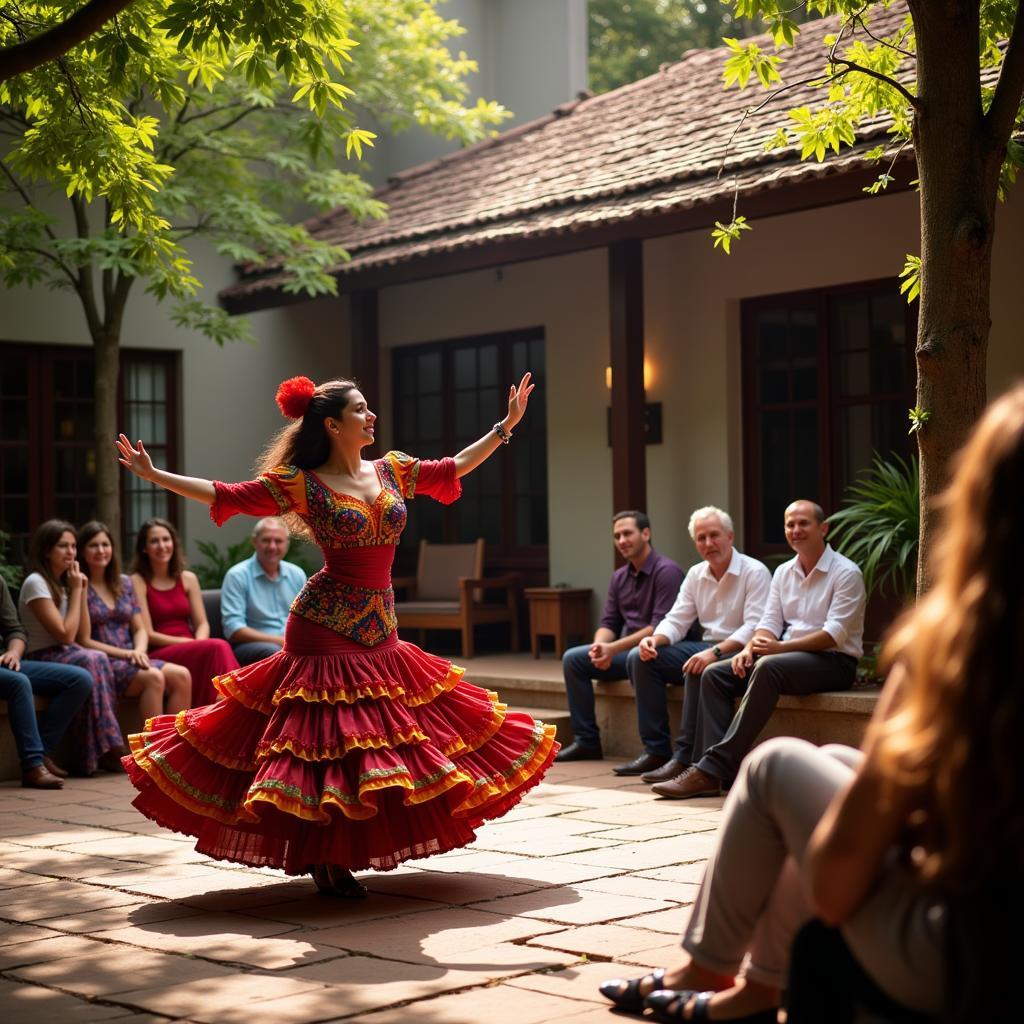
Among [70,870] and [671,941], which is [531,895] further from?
[70,870]

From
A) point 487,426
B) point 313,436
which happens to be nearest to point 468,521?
point 487,426

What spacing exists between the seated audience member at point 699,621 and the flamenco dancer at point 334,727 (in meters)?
2.63

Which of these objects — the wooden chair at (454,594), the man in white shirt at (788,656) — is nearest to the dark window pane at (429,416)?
the wooden chair at (454,594)

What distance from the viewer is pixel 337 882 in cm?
523

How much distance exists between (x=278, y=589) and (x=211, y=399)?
4326mm

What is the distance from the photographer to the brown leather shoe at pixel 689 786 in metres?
7.30

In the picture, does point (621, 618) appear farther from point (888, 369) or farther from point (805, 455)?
point (888, 369)

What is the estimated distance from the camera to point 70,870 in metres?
5.82

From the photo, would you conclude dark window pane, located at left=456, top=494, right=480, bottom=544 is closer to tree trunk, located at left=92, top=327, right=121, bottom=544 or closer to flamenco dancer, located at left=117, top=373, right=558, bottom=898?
tree trunk, located at left=92, top=327, right=121, bottom=544

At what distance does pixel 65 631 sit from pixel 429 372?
17.8 feet

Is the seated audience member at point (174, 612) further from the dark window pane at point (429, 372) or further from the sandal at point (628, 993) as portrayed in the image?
the sandal at point (628, 993)

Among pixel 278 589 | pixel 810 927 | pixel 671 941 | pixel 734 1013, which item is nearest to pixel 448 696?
pixel 671 941

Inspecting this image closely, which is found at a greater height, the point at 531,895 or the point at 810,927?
the point at 810,927

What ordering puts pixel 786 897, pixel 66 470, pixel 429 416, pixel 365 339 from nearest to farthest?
pixel 786 897, pixel 66 470, pixel 365 339, pixel 429 416
